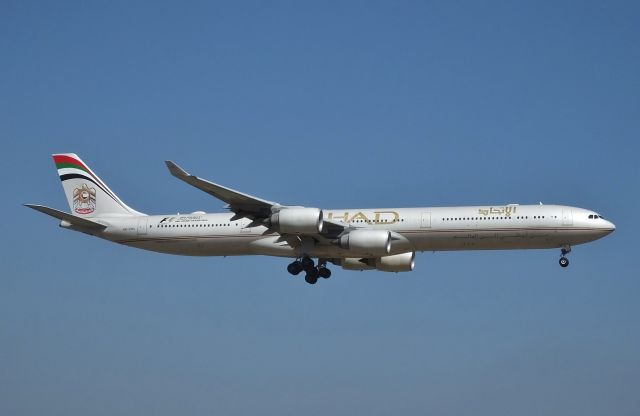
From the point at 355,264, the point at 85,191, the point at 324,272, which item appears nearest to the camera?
the point at 324,272

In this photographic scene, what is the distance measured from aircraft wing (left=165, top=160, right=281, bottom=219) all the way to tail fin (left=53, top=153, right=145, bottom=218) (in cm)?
1104

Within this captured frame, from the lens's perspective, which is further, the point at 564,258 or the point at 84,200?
the point at 84,200

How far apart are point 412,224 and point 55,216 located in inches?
805

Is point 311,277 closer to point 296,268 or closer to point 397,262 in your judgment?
point 296,268

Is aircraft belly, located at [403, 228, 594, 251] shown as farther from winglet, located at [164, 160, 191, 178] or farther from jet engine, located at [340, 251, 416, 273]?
winglet, located at [164, 160, 191, 178]

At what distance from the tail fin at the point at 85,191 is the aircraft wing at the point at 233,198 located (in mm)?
11038

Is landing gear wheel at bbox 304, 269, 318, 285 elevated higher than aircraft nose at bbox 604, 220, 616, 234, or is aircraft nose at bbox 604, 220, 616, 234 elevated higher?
aircraft nose at bbox 604, 220, 616, 234

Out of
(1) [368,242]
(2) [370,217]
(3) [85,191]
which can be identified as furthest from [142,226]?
(1) [368,242]

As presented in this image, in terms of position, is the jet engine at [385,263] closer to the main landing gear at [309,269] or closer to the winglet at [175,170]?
the main landing gear at [309,269]

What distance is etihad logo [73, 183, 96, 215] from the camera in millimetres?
65125

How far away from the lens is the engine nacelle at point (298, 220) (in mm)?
53906

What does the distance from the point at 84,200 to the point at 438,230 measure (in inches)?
930

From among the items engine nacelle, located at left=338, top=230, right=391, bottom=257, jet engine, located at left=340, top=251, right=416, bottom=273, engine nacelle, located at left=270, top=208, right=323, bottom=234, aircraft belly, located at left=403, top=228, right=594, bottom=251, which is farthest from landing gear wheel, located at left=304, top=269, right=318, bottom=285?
aircraft belly, located at left=403, top=228, right=594, bottom=251

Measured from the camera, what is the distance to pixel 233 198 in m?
54.0
